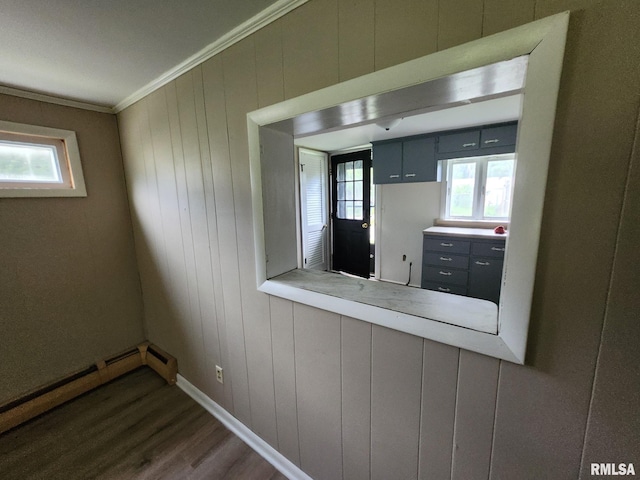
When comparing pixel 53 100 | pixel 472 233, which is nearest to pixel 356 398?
pixel 472 233

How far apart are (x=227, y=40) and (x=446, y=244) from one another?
278 cm

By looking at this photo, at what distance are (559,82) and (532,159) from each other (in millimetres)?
165

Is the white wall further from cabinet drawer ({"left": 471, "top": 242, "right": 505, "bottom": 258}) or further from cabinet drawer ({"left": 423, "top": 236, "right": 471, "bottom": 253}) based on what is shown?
cabinet drawer ({"left": 471, "top": 242, "right": 505, "bottom": 258})

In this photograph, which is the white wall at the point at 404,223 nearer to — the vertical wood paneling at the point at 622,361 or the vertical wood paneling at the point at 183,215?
the vertical wood paneling at the point at 183,215

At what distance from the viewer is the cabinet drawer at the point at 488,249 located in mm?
2629

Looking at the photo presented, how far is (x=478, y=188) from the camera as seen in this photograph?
126 inches

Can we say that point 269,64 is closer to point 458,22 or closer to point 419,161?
point 458,22

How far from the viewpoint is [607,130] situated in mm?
540

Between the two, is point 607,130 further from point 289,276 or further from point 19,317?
point 19,317

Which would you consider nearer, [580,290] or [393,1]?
[580,290]

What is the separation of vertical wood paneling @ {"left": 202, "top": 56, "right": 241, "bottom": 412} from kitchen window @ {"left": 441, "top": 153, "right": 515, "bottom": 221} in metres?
3.03

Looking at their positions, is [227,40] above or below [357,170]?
above

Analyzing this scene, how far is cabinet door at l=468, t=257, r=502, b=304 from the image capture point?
2662 millimetres

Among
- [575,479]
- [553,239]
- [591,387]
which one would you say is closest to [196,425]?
[575,479]
